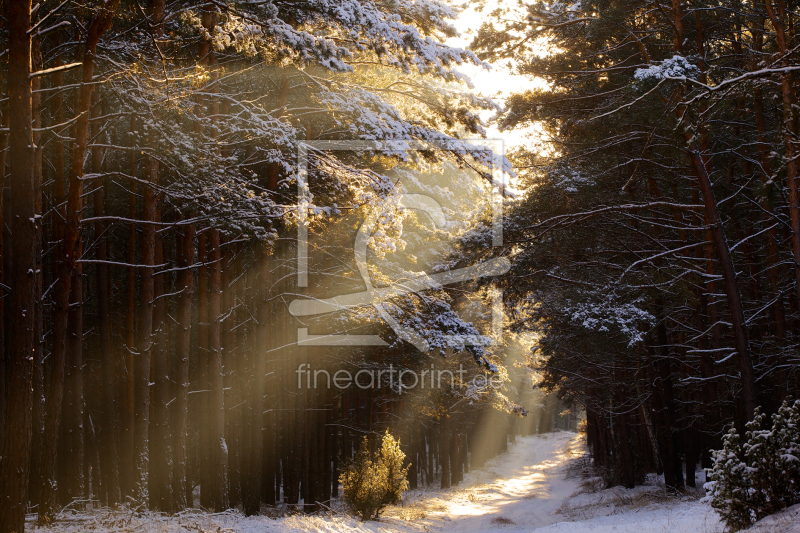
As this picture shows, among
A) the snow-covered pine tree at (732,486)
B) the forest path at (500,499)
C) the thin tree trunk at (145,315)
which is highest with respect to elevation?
the thin tree trunk at (145,315)

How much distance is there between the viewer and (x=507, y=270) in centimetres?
1612

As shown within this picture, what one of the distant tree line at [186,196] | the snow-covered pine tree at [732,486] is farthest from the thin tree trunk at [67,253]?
the snow-covered pine tree at [732,486]

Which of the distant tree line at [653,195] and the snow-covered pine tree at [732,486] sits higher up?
the distant tree line at [653,195]

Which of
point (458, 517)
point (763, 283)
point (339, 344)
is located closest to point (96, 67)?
point (339, 344)

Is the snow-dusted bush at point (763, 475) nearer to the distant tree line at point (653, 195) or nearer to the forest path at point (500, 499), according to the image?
the distant tree line at point (653, 195)

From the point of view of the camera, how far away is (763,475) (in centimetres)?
789

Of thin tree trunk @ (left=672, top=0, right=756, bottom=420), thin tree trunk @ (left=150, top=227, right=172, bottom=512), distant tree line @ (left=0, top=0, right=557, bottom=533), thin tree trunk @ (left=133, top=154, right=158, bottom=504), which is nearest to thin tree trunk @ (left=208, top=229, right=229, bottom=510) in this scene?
distant tree line @ (left=0, top=0, right=557, bottom=533)

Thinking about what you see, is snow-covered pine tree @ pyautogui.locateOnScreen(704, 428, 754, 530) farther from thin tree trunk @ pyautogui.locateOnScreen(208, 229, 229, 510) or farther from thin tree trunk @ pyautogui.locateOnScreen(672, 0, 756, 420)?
thin tree trunk @ pyautogui.locateOnScreen(208, 229, 229, 510)

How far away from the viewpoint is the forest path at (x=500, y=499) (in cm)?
1881
